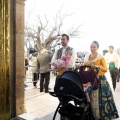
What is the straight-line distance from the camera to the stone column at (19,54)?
117 inches

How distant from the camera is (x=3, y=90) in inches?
112

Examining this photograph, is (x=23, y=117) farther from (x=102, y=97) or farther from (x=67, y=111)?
(x=102, y=97)

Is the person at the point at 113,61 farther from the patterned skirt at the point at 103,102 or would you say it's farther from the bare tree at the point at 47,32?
the bare tree at the point at 47,32

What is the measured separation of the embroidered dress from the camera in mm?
2949

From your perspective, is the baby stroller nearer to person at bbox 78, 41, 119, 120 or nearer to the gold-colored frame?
person at bbox 78, 41, 119, 120

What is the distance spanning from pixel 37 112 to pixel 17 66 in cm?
103

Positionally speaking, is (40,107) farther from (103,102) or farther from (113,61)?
(113,61)

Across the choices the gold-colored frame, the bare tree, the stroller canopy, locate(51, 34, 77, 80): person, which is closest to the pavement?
the gold-colored frame

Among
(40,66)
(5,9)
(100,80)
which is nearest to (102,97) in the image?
(100,80)

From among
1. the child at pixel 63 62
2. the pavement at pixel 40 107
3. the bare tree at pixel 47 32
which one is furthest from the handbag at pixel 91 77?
the bare tree at pixel 47 32

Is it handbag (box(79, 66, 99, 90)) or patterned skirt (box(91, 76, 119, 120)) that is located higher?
handbag (box(79, 66, 99, 90))

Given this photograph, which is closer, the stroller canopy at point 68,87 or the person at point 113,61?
the stroller canopy at point 68,87

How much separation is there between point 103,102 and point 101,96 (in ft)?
0.34

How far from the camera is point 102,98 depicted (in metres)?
2.97
